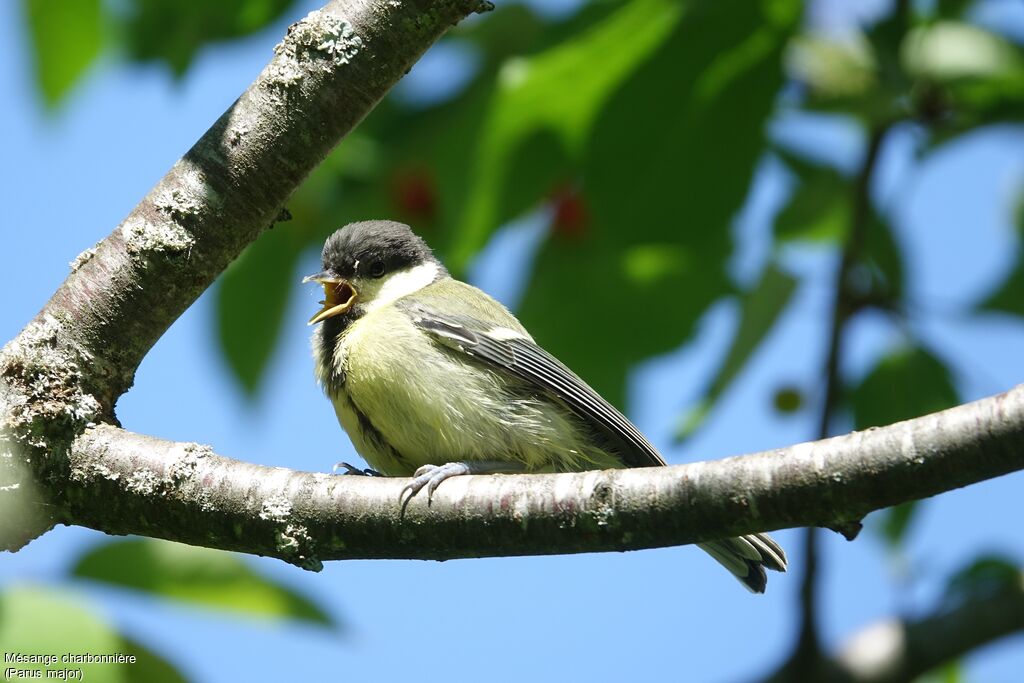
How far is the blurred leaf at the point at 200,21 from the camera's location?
3033 millimetres

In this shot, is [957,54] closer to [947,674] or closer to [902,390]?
[902,390]

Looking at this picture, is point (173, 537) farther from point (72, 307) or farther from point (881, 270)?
point (881, 270)

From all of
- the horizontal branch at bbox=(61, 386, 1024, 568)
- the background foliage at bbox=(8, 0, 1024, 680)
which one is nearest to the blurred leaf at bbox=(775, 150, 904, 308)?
the background foliage at bbox=(8, 0, 1024, 680)

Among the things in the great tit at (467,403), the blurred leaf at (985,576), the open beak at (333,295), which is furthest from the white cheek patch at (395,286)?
the blurred leaf at (985,576)

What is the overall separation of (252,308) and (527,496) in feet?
6.53

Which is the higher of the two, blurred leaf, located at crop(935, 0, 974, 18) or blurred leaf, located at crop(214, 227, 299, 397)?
blurred leaf, located at crop(935, 0, 974, 18)

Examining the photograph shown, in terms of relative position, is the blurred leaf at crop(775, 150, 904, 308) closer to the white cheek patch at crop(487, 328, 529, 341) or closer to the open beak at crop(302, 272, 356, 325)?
the white cheek patch at crop(487, 328, 529, 341)

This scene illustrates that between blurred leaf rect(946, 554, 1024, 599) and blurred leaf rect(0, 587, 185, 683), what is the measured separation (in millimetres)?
3039

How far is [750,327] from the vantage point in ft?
11.1

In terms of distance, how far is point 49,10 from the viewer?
9.69ft

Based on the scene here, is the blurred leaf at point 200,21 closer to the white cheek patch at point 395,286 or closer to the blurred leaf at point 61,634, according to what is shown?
the white cheek patch at point 395,286

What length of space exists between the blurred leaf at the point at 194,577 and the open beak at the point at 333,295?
168 centimetres

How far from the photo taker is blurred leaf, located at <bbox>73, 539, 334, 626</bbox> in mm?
2281

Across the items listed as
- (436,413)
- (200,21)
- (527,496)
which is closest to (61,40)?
(200,21)
